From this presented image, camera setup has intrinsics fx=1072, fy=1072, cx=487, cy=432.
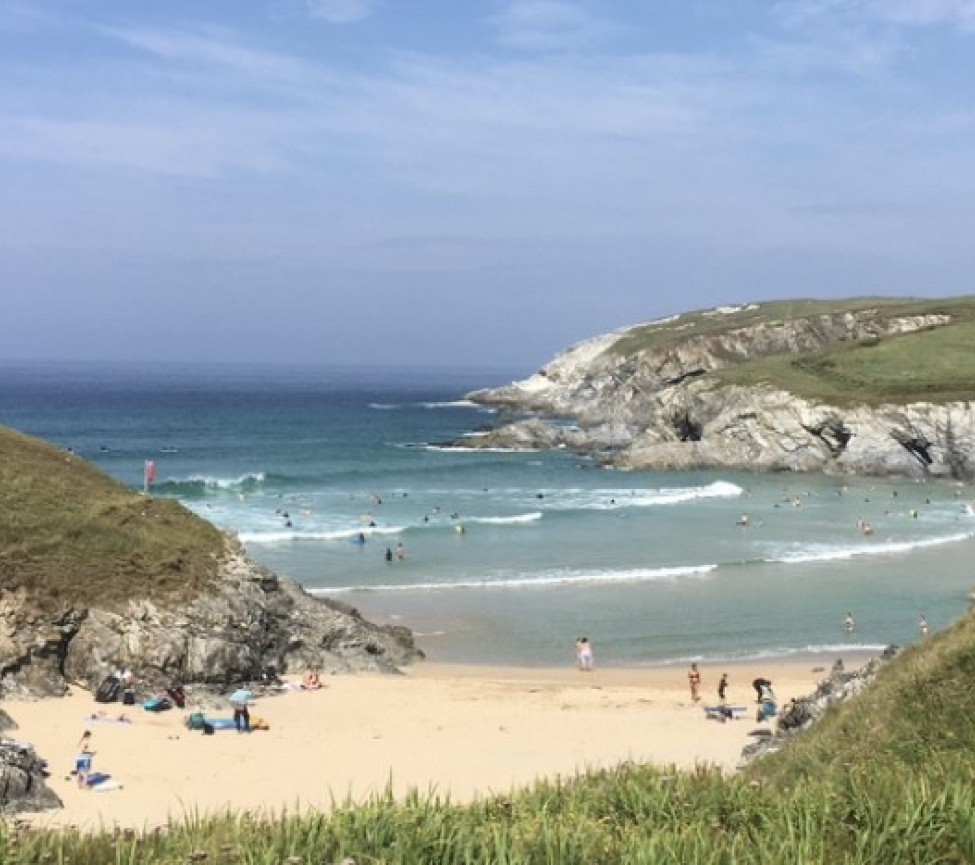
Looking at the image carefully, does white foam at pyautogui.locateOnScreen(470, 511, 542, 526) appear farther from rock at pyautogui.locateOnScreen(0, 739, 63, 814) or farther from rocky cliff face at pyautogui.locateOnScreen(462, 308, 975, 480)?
rock at pyautogui.locateOnScreen(0, 739, 63, 814)

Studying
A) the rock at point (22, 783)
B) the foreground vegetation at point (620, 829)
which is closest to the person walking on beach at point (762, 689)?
the rock at point (22, 783)

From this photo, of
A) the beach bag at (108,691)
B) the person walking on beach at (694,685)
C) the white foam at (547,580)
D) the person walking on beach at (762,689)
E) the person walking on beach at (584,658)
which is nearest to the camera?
the beach bag at (108,691)

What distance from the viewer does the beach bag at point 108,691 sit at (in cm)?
2394

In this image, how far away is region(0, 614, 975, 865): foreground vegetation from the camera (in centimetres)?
689

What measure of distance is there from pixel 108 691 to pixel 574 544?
96.7 feet

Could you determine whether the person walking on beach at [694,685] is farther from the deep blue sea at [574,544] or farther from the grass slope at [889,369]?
the grass slope at [889,369]

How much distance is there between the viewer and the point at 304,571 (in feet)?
145

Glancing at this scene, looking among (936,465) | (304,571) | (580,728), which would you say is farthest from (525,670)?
(936,465)

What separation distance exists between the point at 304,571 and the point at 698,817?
123 ft

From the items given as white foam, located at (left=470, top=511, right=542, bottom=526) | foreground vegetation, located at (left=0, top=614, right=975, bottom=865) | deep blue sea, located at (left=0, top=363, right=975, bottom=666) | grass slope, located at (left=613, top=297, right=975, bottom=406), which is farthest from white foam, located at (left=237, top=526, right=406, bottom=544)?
grass slope, located at (left=613, top=297, right=975, bottom=406)

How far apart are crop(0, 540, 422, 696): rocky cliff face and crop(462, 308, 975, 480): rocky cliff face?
57570mm

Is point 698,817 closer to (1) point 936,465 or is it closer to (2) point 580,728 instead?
(2) point 580,728

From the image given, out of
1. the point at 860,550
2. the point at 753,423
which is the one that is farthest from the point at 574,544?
the point at 753,423

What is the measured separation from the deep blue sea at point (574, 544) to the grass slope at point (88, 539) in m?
8.24
